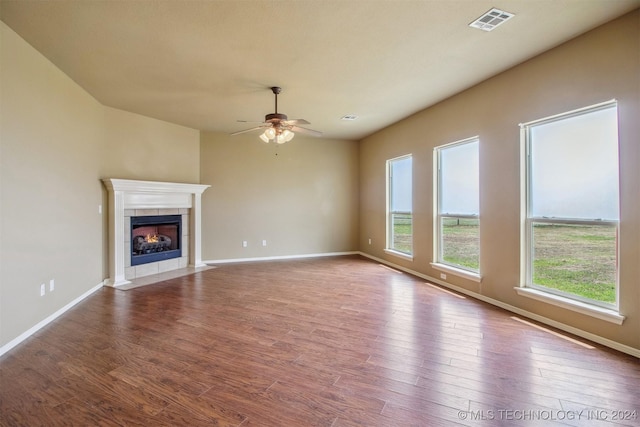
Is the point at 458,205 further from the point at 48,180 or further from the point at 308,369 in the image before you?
the point at 48,180

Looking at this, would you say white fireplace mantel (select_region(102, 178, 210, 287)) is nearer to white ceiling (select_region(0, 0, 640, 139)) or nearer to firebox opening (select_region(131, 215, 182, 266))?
firebox opening (select_region(131, 215, 182, 266))

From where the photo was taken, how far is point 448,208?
15.7ft

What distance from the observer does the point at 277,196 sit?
7.10 meters

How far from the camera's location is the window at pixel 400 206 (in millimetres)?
5859

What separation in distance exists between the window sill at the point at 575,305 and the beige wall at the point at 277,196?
4.63 meters

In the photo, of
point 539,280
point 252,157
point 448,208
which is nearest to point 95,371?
point 539,280

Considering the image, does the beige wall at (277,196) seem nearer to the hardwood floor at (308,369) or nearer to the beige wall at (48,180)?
the beige wall at (48,180)

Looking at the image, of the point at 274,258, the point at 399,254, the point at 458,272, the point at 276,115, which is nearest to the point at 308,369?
the point at 276,115

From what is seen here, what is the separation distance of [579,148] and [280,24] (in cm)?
316

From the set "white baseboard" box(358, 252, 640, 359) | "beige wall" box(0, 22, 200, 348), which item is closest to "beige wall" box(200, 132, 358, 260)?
"beige wall" box(0, 22, 200, 348)

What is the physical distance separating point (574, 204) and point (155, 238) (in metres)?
6.40

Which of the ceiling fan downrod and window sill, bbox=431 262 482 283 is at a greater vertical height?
the ceiling fan downrod

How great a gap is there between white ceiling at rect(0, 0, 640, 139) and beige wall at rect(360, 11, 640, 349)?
223mm

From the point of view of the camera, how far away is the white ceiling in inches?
97.5
